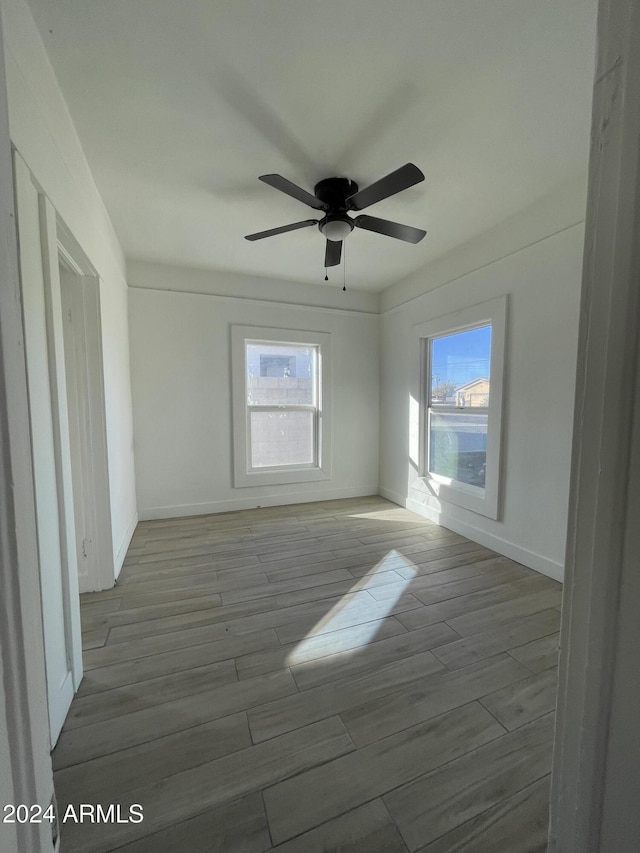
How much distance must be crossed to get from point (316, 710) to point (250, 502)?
2.64 m

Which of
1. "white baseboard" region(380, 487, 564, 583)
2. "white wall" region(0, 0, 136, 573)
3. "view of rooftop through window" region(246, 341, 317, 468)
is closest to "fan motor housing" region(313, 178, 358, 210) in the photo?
"white wall" region(0, 0, 136, 573)

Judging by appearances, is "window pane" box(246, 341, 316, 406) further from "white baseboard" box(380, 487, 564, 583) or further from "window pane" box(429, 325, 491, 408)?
"white baseboard" box(380, 487, 564, 583)

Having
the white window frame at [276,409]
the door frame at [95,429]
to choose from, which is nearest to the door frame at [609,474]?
the door frame at [95,429]

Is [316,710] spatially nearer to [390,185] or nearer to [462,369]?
[390,185]

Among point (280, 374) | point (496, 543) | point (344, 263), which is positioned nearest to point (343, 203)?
point (344, 263)

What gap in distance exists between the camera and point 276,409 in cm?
396

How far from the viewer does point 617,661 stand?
0.43 meters

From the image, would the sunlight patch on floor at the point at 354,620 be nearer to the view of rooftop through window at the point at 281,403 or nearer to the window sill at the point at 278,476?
the window sill at the point at 278,476

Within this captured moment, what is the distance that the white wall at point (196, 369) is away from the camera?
3383 millimetres

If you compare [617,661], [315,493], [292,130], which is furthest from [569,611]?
[315,493]

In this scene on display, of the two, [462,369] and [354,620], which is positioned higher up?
[462,369]

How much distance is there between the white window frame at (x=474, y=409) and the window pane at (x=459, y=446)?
2.3 inches

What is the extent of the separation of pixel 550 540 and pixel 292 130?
297 cm

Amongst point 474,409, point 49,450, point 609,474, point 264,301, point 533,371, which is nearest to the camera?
point 609,474
